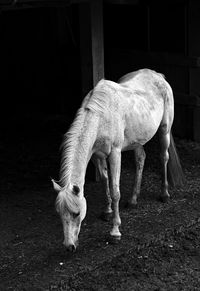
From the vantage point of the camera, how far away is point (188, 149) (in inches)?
332

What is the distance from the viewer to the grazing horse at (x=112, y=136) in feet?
14.8

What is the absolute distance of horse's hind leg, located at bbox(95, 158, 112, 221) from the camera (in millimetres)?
5742

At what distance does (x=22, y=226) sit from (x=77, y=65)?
478cm

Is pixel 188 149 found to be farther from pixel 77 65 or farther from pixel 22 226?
pixel 22 226

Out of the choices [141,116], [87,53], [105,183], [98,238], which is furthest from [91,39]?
[98,238]

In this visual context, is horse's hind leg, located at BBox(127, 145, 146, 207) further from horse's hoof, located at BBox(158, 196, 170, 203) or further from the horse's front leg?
the horse's front leg

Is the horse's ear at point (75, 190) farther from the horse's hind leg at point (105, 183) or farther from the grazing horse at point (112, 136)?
the horse's hind leg at point (105, 183)

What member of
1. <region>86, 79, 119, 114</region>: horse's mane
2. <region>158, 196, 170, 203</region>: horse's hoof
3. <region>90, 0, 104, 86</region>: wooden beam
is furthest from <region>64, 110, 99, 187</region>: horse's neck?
<region>158, 196, 170, 203</region>: horse's hoof

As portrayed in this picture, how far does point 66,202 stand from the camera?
441 cm

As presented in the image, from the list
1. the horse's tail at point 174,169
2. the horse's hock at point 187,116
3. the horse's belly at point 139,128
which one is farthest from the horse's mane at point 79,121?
the horse's hock at point 187,116

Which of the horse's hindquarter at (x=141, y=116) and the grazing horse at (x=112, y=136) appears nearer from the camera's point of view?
the grazing horse at (x=112, y=136)

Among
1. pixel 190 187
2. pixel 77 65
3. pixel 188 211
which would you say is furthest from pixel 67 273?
pixel 77 65

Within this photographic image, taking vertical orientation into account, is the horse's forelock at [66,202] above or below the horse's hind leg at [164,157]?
above

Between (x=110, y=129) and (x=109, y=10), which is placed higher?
(x=109, y=10)
